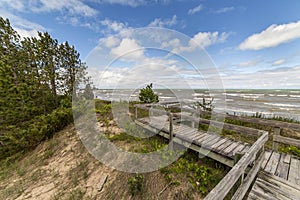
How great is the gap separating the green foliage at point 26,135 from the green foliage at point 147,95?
18.2 feet

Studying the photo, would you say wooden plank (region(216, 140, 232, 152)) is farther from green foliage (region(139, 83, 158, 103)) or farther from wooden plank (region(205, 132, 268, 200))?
green foliage (region(139, 83, 158, 103))

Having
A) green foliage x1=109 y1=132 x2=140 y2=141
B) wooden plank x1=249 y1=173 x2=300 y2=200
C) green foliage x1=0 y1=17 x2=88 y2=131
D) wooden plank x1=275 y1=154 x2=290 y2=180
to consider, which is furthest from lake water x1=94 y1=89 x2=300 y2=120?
wooden plank x1=249 y1=173 x2=300 y2=200

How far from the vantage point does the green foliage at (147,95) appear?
343 inches

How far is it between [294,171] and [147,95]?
7367 millimetres

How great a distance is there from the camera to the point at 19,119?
6.79 m

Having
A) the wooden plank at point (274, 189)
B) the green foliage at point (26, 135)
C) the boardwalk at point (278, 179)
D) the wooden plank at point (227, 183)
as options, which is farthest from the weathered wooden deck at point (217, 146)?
the green foliage at point (26, 135)

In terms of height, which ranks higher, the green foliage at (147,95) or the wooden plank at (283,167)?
the green foliage at (147,95)

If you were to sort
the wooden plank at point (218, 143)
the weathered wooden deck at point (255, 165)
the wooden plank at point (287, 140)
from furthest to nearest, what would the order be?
the wooden plank at point (218, 143) → the wooden plank at point (287, 140) → the weathered wooden deck at point (255, 165)

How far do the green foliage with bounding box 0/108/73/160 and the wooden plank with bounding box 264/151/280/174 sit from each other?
351 inches

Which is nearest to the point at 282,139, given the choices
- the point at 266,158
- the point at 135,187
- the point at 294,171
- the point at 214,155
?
the point at 266,158

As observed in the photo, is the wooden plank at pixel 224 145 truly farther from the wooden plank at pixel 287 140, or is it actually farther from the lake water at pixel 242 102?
the lake water at pixel 242 102

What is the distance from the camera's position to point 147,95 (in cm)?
872

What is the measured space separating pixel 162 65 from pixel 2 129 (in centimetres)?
963

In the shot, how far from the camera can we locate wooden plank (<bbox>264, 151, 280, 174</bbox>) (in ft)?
Result: 7.01
